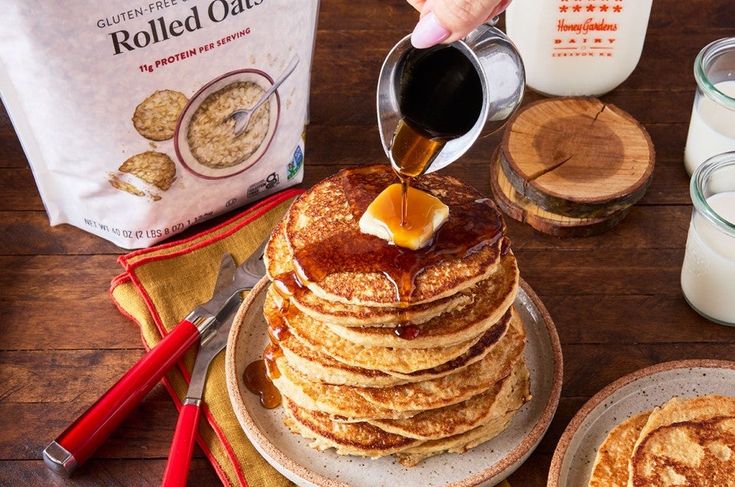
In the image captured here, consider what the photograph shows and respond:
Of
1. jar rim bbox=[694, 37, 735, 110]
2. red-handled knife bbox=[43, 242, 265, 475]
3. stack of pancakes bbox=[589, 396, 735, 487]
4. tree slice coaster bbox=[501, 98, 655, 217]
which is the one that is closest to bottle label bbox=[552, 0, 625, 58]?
tree slice coaster bbox=[501, 98, 655, 217]

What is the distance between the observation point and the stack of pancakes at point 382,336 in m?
1.97

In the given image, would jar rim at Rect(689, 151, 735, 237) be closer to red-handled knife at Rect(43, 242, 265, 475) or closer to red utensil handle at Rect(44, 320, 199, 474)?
red-handled knife at Rect(43, 242, 265, 475)

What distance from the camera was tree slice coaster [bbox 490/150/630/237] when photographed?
2.69m

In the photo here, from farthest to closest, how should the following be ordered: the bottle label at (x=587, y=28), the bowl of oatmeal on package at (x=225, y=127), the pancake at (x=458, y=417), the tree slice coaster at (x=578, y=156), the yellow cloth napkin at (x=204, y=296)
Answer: the bottle label at (x=587, y=28) < the tree slice coaster at (x=578, y=156) < the bowl of oatmeal on package at (x=225, y=127) < the yellow cloth napkin at (x=204, y=296) < the pancake at (x=458, y=417)

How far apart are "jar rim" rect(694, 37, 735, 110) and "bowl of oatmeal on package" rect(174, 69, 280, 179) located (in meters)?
1.13

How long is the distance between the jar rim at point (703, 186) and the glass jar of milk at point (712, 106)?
0.24 m

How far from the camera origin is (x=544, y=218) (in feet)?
8.84

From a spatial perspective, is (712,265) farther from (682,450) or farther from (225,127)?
(225,127)

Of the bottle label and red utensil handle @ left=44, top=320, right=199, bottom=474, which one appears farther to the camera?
the bottle label

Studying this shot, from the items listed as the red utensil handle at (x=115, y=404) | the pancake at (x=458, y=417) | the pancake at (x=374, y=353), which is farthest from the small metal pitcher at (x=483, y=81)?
the red utensil handle at (x=115, y=404)

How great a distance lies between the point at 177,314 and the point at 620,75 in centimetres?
151

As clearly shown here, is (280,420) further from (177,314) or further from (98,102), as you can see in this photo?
(98,102)

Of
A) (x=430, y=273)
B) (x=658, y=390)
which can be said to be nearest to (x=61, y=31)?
(x=430, y=273)

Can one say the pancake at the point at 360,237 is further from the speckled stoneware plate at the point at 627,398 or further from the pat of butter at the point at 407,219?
the speckled stoneware plate at the point at 627,398
